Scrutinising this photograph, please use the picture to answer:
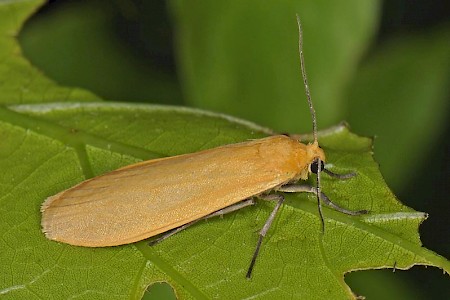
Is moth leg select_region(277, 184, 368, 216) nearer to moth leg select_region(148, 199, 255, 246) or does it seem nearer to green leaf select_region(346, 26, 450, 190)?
moth leg select_region(148, 199, 255, 246)

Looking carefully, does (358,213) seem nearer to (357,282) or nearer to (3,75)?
(357,282)

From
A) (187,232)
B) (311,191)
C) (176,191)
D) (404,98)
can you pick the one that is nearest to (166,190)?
(176,191)

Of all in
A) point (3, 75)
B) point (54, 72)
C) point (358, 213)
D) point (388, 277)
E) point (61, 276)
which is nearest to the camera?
point (61, 276)

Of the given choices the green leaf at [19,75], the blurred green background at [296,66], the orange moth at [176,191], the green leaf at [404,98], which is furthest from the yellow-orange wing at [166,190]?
the green leaf at [404,98]

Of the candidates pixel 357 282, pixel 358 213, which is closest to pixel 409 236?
pixel 358 213

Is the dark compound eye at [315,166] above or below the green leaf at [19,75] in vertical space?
below

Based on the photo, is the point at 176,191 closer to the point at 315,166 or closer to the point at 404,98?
the point at 315,166

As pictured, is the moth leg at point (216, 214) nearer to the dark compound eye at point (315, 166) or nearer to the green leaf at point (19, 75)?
the dark compound eye at point (315, 166)
